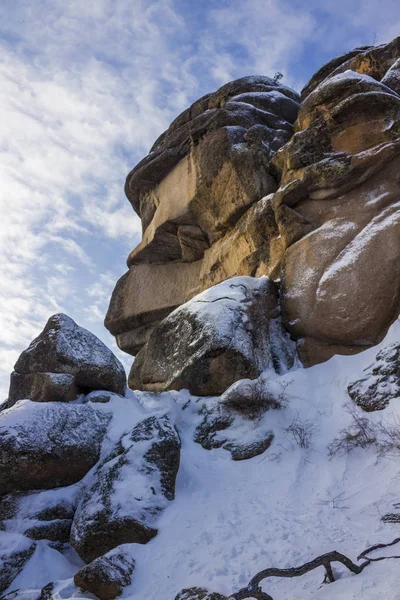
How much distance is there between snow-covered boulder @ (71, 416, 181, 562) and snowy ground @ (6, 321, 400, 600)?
9.2 inches

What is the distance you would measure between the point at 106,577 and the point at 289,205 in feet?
28.4

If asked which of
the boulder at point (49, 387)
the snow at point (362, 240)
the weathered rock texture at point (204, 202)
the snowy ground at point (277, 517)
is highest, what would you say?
the weathered rock texture at point (204, 202)

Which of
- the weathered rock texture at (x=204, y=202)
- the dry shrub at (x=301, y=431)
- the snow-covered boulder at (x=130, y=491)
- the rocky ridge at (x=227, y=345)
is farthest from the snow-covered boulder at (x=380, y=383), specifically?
the weathered rock texture at (x=204, y=202)

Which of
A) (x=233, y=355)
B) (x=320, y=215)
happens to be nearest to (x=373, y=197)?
(x=320, y=215)

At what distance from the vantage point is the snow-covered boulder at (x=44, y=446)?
6.97 metres

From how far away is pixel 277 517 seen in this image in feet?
18.3

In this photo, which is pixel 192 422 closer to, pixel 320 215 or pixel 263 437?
pixel 263 437

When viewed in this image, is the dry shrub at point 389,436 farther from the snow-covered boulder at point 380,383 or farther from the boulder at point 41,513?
the boulder at point 41,513

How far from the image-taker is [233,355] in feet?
30.5

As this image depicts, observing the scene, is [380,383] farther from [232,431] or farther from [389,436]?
[232,431]

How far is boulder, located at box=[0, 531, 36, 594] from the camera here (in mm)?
5938

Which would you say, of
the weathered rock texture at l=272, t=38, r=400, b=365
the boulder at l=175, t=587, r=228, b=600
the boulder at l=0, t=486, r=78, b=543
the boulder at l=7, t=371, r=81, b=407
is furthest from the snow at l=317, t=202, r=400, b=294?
the boulder at l=175, t=587, r=228, b=600

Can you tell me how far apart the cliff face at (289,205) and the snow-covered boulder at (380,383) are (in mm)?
1192

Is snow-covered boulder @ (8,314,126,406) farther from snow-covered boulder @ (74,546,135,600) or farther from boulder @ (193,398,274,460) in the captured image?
snow-covered boulder @ (74,546,135,600)
